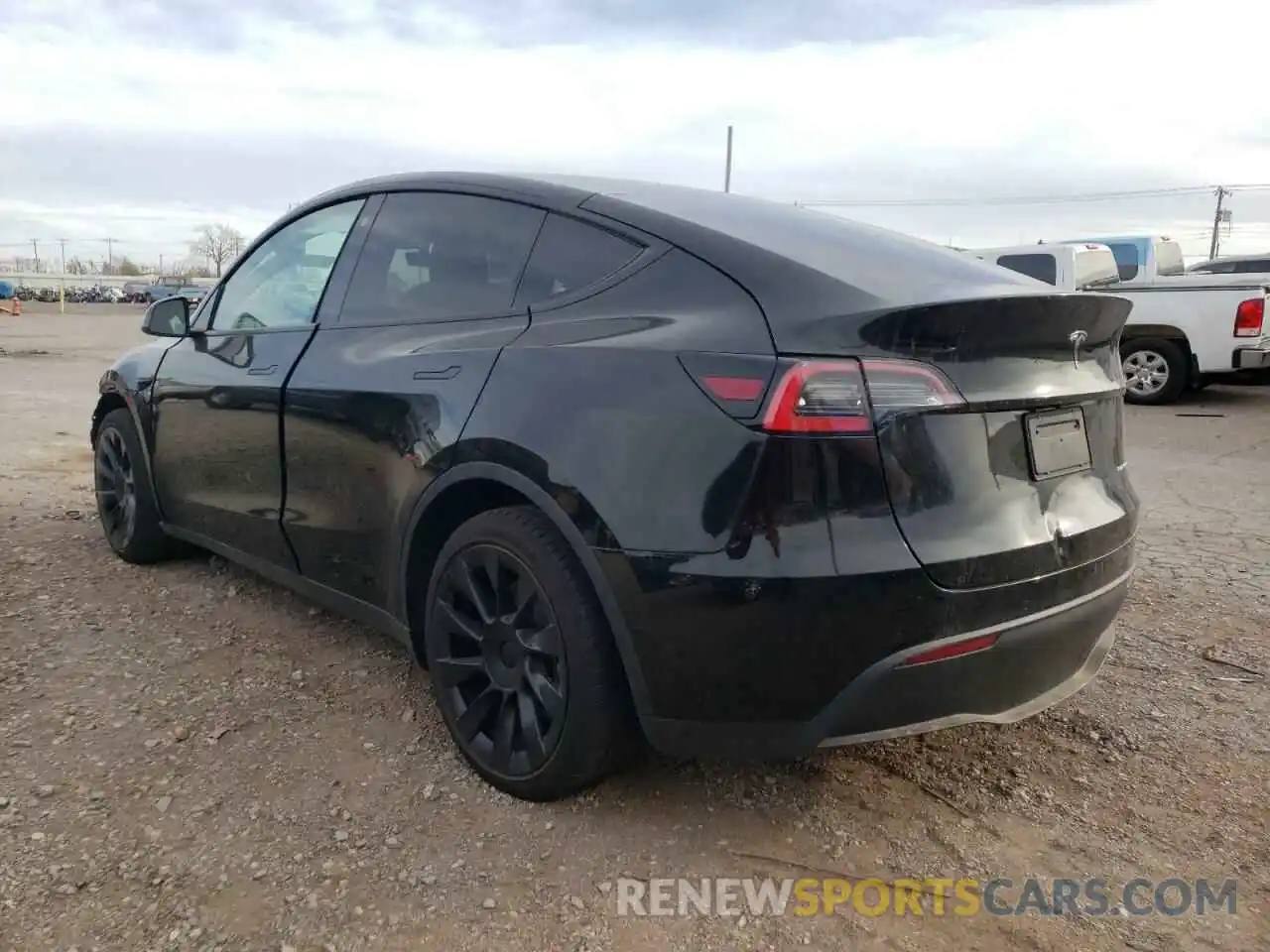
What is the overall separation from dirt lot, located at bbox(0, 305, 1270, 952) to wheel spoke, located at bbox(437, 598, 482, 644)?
402 millimetres

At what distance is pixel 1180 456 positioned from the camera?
7.82 m

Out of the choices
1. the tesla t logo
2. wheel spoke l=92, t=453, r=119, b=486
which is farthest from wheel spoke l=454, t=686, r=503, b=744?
wheel spoke l=92, t=453, r=119, b=486

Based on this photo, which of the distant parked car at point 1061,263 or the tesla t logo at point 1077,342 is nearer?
the tesla t logo at point 1077,342

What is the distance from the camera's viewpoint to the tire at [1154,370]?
10.7m

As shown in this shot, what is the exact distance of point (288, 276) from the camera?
12.1 feet

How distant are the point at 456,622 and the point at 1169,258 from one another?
1693cm

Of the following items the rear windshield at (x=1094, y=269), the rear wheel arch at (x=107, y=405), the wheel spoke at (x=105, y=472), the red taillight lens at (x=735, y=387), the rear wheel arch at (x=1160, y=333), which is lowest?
the wheel spoke at (x=105, y=472)

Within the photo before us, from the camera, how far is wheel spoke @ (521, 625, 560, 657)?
238cm

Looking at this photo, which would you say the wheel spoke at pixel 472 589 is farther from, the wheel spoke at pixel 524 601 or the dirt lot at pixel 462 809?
the dirt lot at pixel 462 809

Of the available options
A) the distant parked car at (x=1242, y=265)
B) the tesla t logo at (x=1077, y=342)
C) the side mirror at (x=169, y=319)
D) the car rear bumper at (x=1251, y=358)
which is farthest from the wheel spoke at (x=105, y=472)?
the distant parked car at (x=1242, y=265)

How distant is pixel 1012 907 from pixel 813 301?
1396 millimetres

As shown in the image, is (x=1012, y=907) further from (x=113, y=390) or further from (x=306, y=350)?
(x=113, y=390)

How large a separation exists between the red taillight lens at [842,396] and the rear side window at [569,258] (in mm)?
642

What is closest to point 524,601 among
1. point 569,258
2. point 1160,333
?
point 569,258
